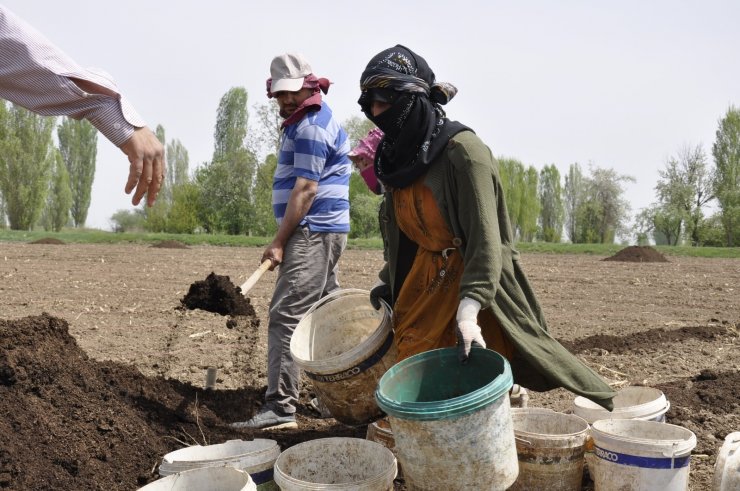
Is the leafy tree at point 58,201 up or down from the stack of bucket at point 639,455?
up

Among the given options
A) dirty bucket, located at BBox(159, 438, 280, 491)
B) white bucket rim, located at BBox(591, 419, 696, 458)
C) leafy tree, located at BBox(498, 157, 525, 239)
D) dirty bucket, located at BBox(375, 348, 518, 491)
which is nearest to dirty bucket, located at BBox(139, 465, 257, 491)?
dirty bucket, located at BBox(159, 438, 280, 491)

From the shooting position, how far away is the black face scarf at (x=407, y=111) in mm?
3502

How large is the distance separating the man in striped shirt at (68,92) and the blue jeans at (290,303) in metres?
2.60

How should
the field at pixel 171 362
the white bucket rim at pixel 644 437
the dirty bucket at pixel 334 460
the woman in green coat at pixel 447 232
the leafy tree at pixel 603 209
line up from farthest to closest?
1. the leafy tree at pixel 603 209
2. the field at pixel 171 362
3. the dirty bucket at pixel 334 460
4. the woman in green coat at pixel 447 232
5. the white bucket rim at pixel 644 437

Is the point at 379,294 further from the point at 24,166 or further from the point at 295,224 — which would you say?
the point at 24,166

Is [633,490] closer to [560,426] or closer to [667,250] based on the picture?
[560,426]

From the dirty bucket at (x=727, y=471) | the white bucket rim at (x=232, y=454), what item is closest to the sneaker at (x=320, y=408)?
the white bucket rim at (x=232, y=454)

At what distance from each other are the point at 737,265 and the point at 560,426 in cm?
1668

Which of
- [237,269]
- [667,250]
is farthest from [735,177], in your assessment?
[237,269]

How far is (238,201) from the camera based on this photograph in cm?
4609

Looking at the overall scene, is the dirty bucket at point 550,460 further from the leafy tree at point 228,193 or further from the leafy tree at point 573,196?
the leafy tree at point 573,196

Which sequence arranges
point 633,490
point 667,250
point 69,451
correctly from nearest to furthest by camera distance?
point 633,490 → point 69,451 → point 667,250

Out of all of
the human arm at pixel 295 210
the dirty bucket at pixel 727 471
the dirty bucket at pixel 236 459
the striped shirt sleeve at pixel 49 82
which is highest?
the striped shirt sleeve at pixel 49 82

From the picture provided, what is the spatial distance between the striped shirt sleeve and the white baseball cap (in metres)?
2.62
